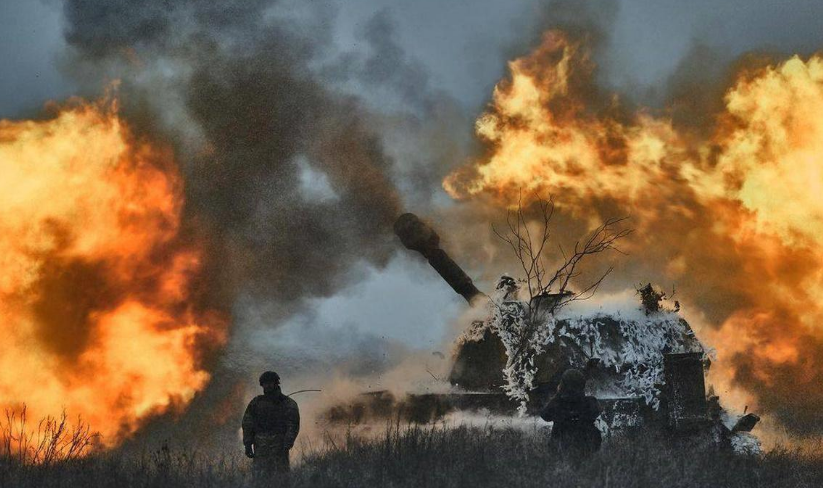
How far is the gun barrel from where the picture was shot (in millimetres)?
16531

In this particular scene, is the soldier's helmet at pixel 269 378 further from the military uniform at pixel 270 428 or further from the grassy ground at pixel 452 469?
the grassy ground at pixel 452 469

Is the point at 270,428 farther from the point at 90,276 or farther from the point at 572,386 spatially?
the point at 90,276

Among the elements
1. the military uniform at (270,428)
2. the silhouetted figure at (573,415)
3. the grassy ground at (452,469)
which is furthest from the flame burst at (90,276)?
the silhouetted figure at (573,415)

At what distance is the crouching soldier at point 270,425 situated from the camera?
9344 mm

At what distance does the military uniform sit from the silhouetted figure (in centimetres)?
345

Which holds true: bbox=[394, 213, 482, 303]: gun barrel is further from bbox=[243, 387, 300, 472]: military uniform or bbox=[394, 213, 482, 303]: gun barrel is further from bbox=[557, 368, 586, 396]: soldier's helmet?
bbox=[243, 387, 300, 472]: military uniform

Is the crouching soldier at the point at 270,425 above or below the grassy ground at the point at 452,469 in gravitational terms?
above

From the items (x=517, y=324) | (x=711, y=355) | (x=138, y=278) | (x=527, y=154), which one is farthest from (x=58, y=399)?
(x=711, y=355)

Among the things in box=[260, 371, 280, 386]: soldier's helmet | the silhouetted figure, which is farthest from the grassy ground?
box=[260, 371, 280, 386]: soldier's helmet

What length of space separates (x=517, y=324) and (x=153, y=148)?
8896 mm

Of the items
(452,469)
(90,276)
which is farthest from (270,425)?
(90,276)

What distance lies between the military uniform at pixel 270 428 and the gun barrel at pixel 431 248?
7599mm

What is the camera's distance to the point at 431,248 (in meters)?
16.7

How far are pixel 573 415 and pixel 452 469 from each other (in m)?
2.00
